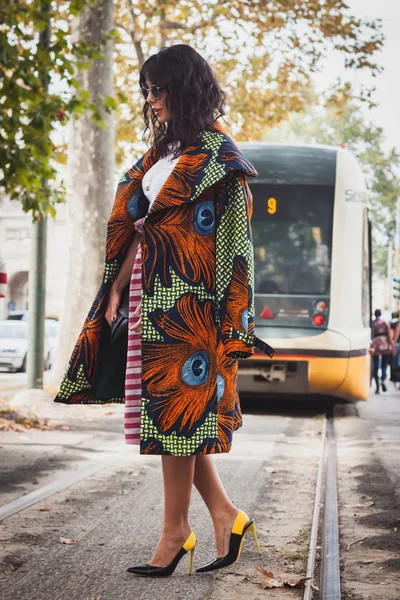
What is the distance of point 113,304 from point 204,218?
18.5 inches

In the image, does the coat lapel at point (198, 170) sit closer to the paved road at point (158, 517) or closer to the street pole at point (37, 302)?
the paved road at point (158, 517)

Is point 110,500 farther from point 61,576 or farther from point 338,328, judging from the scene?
point 338,328

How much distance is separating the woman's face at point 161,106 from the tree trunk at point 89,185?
10.7 meters

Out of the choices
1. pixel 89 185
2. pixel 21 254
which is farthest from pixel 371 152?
pixel 89 185

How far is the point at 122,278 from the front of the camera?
3826 millimetres

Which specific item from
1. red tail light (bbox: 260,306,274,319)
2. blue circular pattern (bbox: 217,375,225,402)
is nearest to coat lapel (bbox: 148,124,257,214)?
blue circular pattern (bbox: 217,375,225,402)

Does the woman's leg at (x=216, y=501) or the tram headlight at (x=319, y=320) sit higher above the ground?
the tram headlight at (x=319, y=320)

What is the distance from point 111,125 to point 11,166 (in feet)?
18.3

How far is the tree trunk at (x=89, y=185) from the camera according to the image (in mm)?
14531

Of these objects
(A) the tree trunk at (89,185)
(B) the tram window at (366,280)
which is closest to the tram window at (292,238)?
(B) the tram window at (366,280)

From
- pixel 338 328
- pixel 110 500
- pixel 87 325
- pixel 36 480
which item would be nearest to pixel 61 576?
pixel 87 325

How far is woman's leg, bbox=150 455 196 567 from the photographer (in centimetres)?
373

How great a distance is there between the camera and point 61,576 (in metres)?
3.86

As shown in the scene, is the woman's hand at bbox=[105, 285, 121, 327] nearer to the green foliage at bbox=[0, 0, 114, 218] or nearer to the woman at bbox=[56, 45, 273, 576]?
the woman at bbox=[56, 45, 273, 576]
